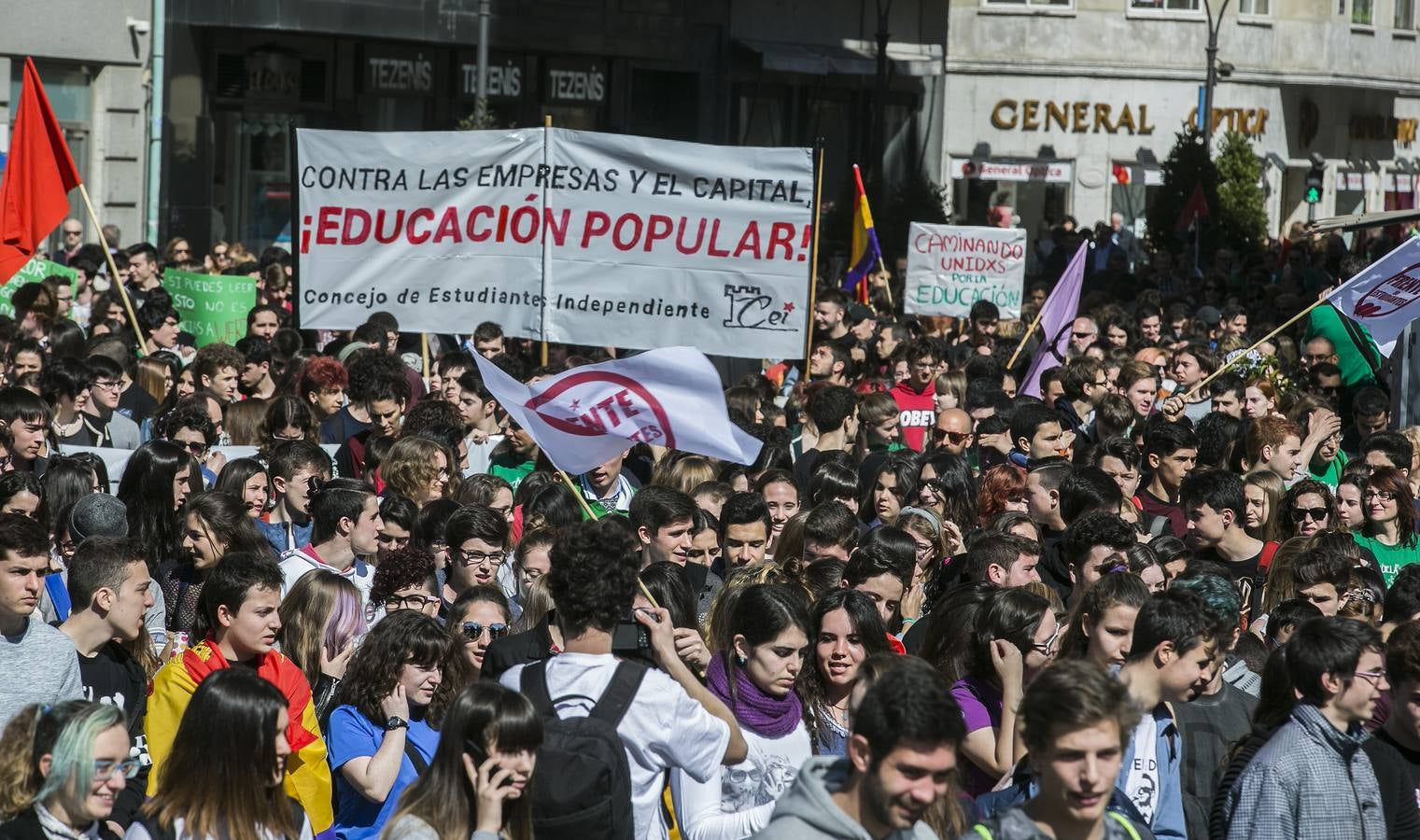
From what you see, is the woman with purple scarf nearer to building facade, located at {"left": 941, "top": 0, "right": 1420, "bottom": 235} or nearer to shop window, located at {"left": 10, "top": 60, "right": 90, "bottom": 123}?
shop window, located at {"left": 10, "top": 60, "right": 90, "bottom": 123}

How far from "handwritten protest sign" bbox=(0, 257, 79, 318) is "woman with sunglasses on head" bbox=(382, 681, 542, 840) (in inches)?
453

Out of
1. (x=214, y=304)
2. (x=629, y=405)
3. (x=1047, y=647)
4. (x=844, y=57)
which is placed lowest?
(x=1047, y=647)

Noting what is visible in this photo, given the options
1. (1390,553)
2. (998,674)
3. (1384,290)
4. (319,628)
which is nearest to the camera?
(998,674)

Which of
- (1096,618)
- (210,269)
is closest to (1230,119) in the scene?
(210,269)

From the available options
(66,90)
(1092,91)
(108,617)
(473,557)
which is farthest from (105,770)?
(1092,91)

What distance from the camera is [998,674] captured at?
5855 mm

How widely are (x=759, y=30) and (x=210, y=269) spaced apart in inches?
762

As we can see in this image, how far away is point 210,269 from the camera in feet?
63.5

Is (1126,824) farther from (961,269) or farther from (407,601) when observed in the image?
(961,269)

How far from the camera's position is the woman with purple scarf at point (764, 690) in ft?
18.1

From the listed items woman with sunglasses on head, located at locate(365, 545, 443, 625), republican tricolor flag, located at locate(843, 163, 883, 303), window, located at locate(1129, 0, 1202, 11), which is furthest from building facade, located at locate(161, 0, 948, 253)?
woman with sunglasses on head, located at locate(365, 545, 443, 625)

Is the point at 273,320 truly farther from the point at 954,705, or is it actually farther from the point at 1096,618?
the point at 954,705

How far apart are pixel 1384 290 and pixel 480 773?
9.13m

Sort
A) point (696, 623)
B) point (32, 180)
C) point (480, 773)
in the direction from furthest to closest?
point (32, 180), point (696, 623), point (480, 773)
